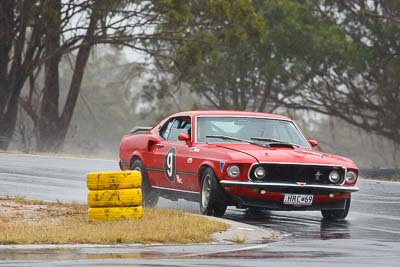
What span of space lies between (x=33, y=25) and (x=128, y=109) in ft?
187

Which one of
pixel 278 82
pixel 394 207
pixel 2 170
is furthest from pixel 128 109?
pixel 394 207

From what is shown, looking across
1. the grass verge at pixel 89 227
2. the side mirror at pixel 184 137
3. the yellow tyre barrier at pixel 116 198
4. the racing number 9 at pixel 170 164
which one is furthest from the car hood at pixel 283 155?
the yellow tyre barrier at pixel 116 198

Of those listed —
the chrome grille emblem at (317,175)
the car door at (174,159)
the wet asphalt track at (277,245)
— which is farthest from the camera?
the car door at (174,159)

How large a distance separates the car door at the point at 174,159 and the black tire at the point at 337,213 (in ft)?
5.98

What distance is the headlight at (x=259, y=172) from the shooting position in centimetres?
1480

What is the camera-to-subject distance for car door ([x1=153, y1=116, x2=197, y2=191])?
52.2 ft

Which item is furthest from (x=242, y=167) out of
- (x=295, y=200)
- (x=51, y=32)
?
(x=51, y=32)

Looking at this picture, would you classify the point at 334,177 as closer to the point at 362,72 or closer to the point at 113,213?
the point at 113,213

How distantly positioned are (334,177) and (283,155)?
72 cm

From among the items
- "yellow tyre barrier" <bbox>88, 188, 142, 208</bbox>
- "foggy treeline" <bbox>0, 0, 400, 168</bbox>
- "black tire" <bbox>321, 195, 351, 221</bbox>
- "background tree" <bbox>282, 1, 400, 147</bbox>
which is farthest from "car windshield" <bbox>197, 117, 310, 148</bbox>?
"background tree" <bbox>282, 1, 400, 147</bbox>

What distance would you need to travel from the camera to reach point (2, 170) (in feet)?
77.6

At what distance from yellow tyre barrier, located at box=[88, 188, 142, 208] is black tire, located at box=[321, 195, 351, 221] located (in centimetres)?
302

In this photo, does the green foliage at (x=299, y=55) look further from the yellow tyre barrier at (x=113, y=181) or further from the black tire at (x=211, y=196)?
the yellow tyre barrier at (x=113, y=181)

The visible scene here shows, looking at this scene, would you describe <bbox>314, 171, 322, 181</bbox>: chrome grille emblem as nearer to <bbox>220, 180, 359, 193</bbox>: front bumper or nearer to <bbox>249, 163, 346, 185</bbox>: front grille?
<bbox>249, 163, 346, 185</bbox>: front grille
